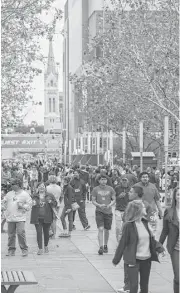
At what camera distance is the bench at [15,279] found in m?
9.59

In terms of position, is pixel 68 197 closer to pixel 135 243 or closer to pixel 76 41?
pixel 135 243

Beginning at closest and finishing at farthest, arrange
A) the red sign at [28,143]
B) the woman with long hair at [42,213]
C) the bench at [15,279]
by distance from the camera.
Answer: the bench at [15,279]
the woman with long hair at [42,213]
the red sign at [28,143]

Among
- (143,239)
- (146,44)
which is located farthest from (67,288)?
(146,44)

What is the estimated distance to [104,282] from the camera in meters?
12.7

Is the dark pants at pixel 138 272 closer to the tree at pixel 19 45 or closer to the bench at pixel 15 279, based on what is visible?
the bench at pixel 15 279

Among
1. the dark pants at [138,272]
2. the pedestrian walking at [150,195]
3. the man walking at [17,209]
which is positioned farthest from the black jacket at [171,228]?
the man walking at [17,209]

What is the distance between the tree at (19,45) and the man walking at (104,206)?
4946mm

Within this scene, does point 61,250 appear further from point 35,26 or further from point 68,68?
point 68,68

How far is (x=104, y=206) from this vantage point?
16.3 metres

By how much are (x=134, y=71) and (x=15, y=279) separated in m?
25.7

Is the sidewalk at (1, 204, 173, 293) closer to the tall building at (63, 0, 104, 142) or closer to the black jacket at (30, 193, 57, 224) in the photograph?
the black jacket at (30, 193, 57, 224)

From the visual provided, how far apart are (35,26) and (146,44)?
32.1 ft

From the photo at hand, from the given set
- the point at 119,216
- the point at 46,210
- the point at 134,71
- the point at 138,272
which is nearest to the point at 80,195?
the point at 46,210

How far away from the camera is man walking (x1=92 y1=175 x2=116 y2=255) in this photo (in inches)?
642
